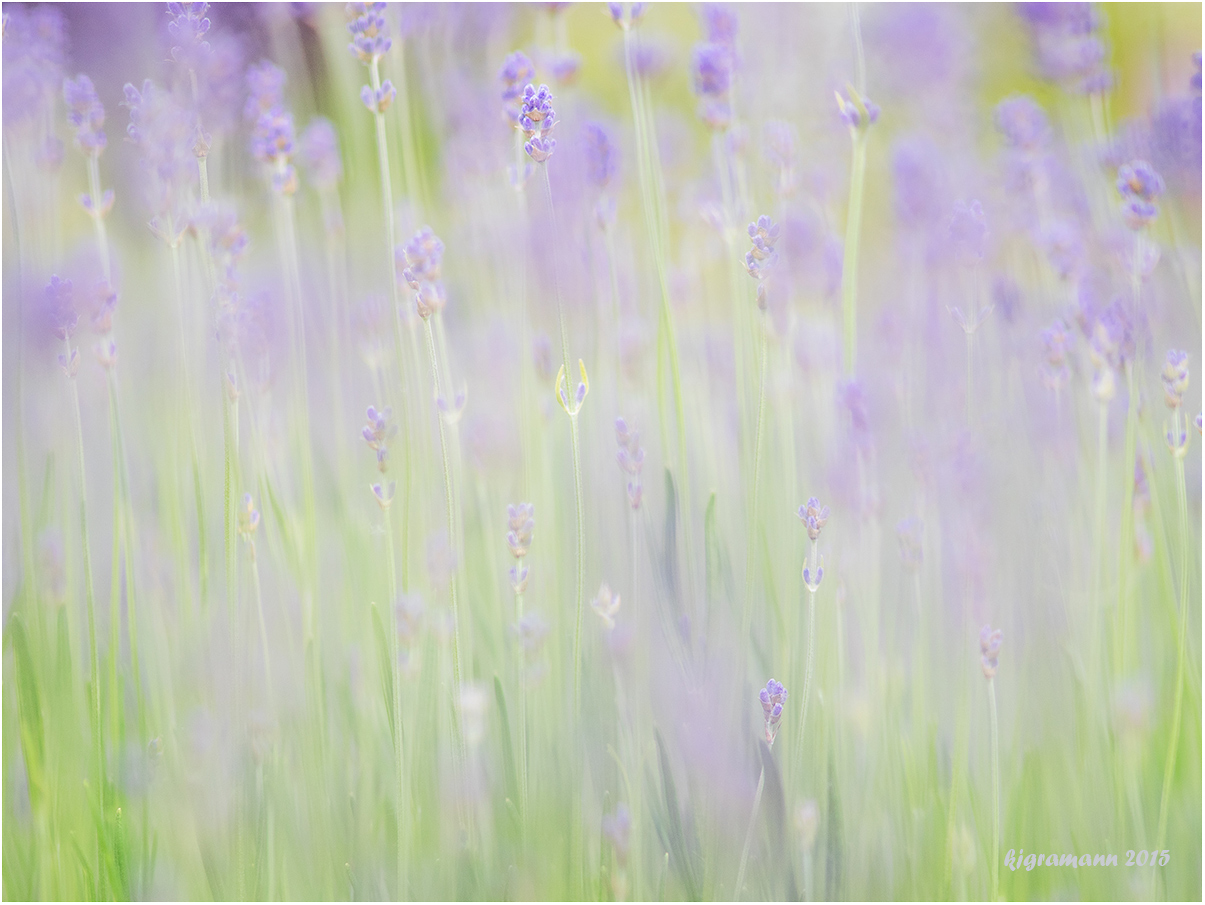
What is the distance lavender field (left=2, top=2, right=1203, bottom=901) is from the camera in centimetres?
125

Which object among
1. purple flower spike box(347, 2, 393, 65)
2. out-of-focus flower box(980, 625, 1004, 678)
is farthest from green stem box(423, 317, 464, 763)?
out-of-focus flower box(980, 625, 1004, 678)

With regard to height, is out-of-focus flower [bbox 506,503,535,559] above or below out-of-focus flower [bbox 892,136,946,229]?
below

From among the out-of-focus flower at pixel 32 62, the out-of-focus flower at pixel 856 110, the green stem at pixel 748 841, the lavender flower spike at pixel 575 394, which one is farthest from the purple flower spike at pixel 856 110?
the out-of-focus flower at pixel 32 62

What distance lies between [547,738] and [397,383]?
0.65m

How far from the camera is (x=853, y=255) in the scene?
1299 millimetres

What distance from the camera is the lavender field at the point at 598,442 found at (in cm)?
125

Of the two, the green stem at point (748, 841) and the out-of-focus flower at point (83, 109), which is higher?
the out-of-focus flower at point (83, 109)

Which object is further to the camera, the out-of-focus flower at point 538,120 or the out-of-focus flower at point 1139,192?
the out-of-focus flower at point 1139,192

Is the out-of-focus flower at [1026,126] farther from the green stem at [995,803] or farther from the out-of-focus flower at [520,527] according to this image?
the out-of-focus flower at [520,527]

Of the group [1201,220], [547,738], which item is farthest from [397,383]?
[1201,220]

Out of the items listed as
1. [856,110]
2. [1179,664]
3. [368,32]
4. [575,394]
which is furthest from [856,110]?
[1179,664]

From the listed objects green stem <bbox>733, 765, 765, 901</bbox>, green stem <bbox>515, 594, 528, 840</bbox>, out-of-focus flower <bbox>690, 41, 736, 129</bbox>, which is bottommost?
green stem <bbox>733, 765, 765, 901</bbox>

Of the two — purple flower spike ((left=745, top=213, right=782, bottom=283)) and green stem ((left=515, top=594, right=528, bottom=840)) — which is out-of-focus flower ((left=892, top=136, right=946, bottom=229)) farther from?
green stem ((left=515, top=594, right=528, bottom=840))

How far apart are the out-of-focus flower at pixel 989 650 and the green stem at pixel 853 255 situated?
50 centimetres
